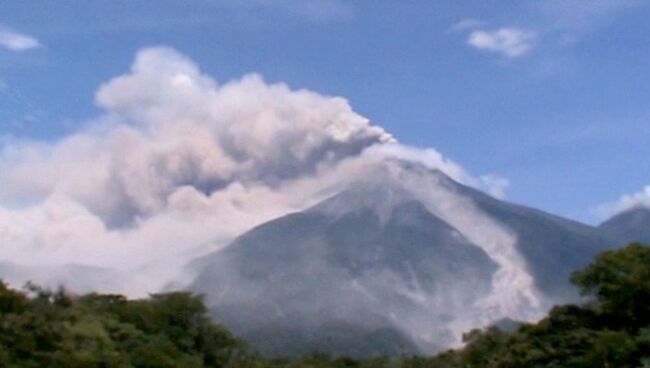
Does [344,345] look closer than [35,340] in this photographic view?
No

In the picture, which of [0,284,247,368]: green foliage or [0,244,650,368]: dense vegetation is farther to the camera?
[0,284,247,368]: green foliage

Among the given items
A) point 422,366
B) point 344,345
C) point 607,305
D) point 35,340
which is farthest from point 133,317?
point 344,345

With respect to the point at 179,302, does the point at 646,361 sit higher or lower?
lower

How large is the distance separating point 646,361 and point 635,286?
10.8ft

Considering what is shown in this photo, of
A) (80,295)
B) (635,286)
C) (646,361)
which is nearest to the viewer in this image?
(646,361)

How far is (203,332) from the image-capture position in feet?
126

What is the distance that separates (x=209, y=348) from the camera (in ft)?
126

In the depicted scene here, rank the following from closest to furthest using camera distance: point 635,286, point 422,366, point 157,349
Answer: point 635,286 → point 157,349 → point 422,366

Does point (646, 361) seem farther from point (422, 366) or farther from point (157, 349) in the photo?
point (422, 366)

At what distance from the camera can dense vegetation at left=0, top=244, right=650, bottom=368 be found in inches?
1056

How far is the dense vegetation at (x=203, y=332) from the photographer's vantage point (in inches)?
1056

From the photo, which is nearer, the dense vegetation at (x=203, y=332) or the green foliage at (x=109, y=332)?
the dense vegetation at (x=203, y=332)

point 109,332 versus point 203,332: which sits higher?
point 203,332

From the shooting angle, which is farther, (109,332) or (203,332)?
(203,332)
